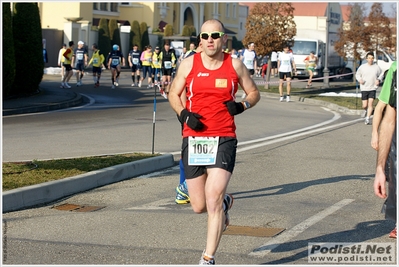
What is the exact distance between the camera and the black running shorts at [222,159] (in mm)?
6336

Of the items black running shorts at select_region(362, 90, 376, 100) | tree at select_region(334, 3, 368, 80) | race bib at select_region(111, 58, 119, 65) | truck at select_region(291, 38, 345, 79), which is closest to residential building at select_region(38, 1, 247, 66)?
truck at select_region(291, 38, 345, 79)

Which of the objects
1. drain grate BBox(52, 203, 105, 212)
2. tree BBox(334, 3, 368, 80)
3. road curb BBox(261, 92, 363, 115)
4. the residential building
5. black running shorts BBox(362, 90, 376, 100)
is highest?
the residential building

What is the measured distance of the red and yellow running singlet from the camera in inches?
251

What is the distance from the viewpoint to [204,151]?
6.34 metres

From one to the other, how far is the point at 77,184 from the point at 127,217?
6.11 ft

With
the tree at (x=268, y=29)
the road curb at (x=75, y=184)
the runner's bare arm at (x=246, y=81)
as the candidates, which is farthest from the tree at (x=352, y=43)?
the runner's bare arm at (x=246, y=81)

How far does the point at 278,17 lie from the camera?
125 feet

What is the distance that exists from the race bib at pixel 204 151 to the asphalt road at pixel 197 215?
2.60 feet

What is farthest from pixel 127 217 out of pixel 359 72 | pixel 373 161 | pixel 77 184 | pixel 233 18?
pixel 233 18

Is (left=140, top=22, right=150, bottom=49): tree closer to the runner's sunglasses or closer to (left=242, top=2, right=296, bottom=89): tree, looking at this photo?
(left=242, top=2, right=296, bottom=89): tree

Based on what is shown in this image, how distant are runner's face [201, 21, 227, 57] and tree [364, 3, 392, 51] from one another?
41.3 m

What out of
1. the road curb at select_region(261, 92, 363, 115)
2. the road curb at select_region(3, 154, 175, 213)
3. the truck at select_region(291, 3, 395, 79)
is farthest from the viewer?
the truck at select_region(291, 3, 395, 79)

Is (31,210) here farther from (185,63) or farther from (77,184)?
(185,63)

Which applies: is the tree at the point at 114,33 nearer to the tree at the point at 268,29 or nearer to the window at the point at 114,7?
the window at the point at 114,7
